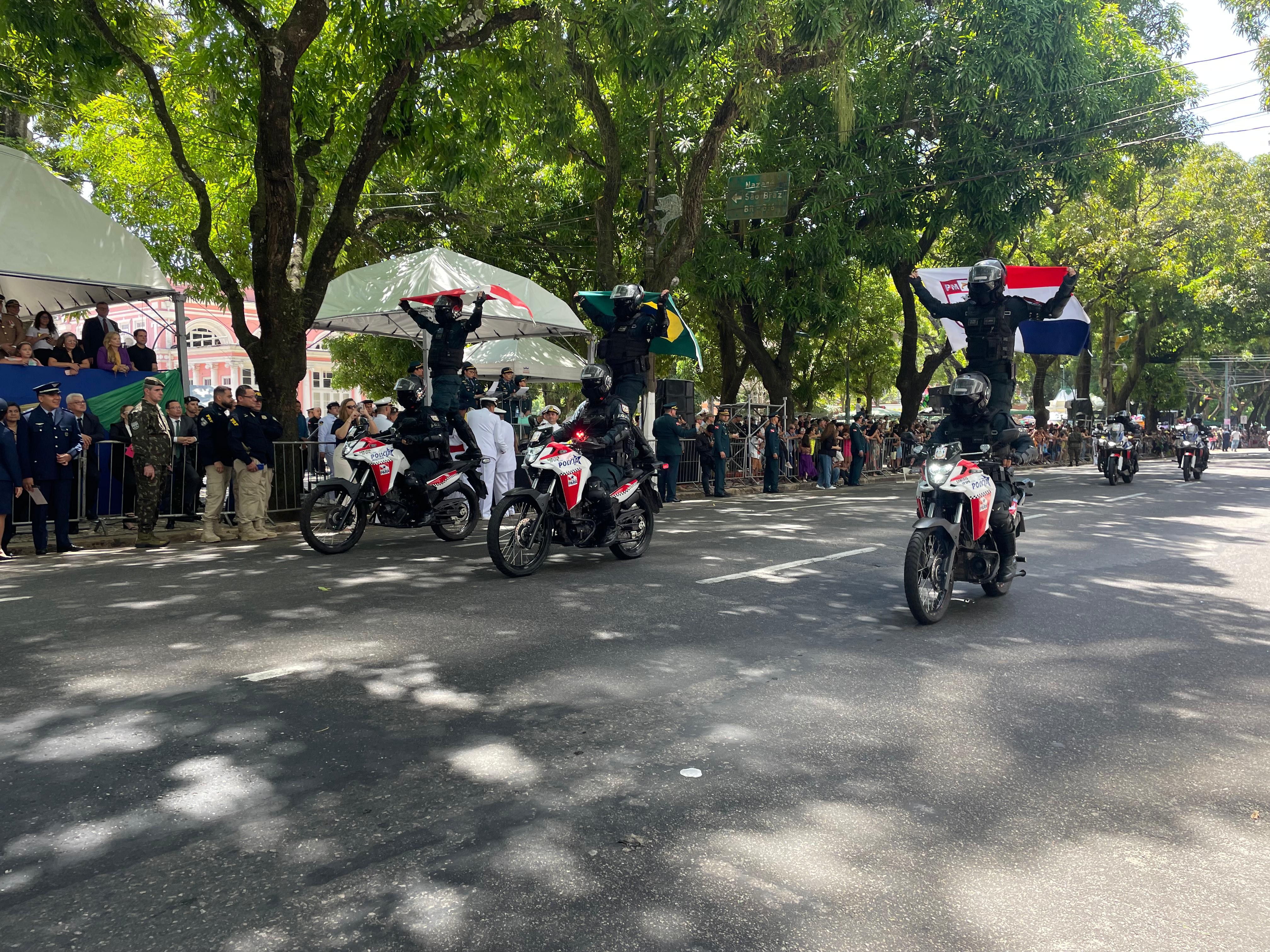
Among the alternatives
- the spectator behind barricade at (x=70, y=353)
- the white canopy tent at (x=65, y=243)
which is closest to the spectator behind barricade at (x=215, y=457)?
the white canopy tent at (x=65, y=243)

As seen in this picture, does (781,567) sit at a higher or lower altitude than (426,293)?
lower

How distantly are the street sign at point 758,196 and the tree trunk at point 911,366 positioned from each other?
29.7 ft

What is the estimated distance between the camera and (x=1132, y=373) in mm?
48438

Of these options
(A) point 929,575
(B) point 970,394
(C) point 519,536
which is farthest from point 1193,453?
(C) point 519,536

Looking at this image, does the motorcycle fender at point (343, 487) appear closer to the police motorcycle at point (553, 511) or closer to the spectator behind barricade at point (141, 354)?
the police motorcycle at point (553, 511)

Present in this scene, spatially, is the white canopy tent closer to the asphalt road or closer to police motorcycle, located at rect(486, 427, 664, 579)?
the asphalt road

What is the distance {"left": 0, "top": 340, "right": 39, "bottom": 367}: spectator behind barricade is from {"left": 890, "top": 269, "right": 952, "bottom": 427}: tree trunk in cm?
2161

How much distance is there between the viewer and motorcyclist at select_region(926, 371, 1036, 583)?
755cm

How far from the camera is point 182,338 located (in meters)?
13.3

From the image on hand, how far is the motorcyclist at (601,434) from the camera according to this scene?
9062mm

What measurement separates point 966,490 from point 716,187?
1813 cm

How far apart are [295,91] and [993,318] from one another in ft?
36.5

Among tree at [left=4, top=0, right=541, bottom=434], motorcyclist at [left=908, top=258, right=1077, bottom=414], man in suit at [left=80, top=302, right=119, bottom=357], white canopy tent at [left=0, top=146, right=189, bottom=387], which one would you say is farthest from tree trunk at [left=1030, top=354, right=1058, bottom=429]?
man in suit at [left=80, top=302, right=119, bottom=357]

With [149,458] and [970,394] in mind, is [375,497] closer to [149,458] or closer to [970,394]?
[149,458]
